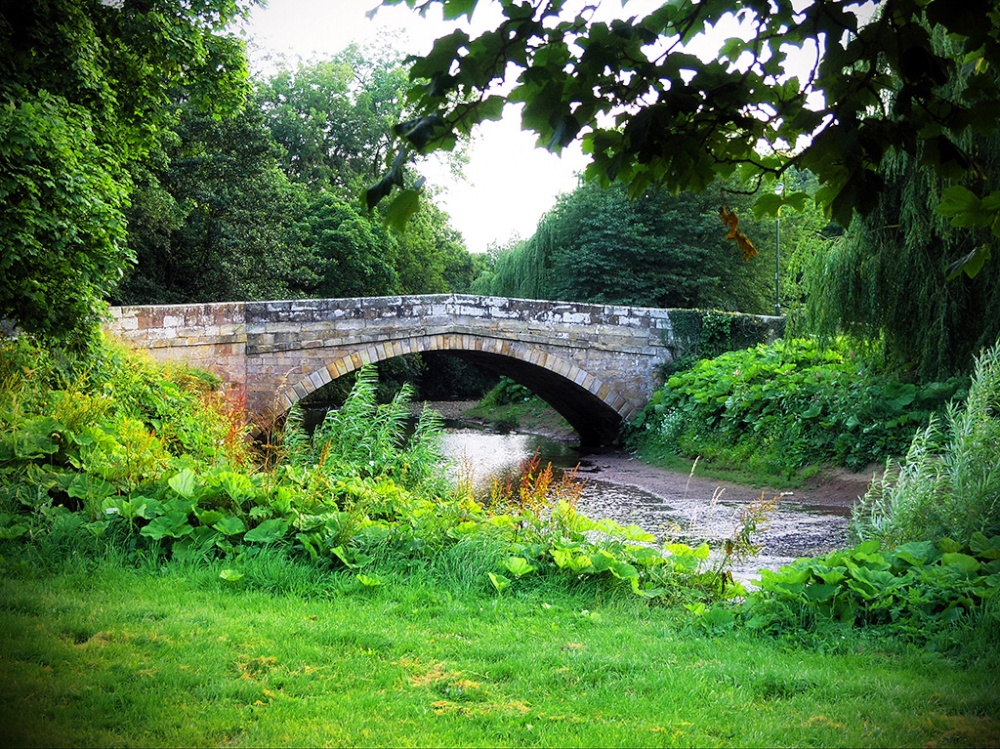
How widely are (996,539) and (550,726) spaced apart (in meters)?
3.23

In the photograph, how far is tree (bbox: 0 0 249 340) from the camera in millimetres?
6684

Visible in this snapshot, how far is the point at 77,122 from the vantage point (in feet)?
24.7

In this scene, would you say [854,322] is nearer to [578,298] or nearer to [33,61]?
[33,61]

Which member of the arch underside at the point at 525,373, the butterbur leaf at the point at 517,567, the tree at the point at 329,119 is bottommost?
the butterbur leaf at the point at 517,567

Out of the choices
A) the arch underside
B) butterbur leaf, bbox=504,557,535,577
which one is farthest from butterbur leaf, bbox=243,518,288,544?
the arch underside

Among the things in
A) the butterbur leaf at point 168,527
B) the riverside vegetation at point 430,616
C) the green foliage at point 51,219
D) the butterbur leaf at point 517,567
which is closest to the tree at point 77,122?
the green foliage at point 51,219

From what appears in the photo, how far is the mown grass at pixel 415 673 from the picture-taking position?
2977 mm

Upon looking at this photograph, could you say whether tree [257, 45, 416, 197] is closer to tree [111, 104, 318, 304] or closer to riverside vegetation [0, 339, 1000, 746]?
tree [111, 104, 318, 304]

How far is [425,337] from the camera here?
16.2 meters

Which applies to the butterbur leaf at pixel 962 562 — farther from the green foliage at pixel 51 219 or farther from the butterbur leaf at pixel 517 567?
the green foliage at pixel 51 219

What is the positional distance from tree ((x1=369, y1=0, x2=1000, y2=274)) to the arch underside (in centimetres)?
1192

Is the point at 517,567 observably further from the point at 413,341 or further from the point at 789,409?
the point at 413,341

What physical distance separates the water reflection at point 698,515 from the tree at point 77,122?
3.47 metres

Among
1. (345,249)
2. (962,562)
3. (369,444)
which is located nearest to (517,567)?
(962,562)
